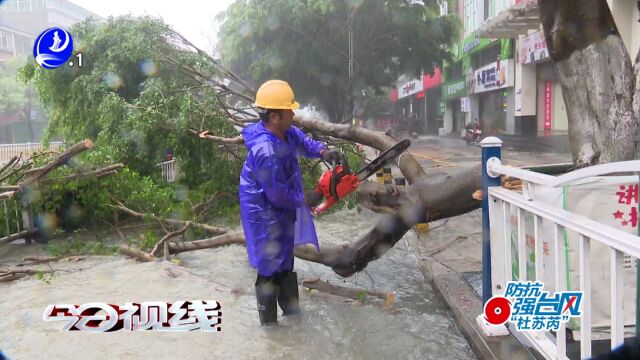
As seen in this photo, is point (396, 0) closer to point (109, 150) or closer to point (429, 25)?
point (429, 25)

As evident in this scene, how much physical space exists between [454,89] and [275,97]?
28836 mm

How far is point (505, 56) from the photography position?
21562mm

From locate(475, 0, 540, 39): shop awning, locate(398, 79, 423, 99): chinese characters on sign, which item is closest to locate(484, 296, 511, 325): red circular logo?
locate(475, 0, 540, 39): shop awning

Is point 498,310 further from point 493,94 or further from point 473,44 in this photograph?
point 473,44

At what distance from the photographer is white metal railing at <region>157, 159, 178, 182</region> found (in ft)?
23.4

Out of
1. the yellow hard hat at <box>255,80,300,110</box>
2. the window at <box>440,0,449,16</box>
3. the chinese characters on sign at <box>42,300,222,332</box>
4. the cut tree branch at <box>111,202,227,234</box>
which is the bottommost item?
the chinese characters on sign at <box>42,300,222,332</box>

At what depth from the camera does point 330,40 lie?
18125mm

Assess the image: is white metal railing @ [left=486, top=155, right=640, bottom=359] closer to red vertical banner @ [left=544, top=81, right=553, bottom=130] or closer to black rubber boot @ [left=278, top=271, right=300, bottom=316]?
black rubber boot @ [left=278, top=271, right=300, bottom=316]

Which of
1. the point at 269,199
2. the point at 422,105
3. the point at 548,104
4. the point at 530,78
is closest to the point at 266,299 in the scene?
the point at 269,199

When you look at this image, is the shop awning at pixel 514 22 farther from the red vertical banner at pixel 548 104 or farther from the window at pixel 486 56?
the window at pixel 486 56

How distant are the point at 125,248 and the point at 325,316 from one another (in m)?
2.30

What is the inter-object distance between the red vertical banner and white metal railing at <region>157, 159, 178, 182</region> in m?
16.7

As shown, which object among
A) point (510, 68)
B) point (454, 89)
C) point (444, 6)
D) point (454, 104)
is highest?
point (444, 6)

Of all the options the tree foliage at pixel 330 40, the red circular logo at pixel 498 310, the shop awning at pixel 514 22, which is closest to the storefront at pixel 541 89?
the shop awning at pixel 514 22
